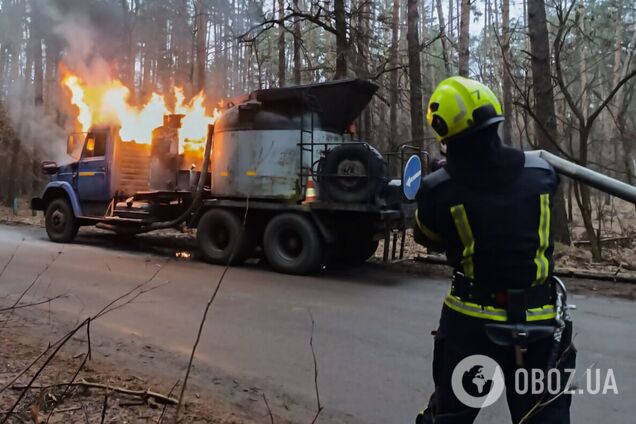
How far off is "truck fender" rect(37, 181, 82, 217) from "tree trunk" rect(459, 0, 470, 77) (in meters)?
11.4

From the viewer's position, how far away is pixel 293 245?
355 inches

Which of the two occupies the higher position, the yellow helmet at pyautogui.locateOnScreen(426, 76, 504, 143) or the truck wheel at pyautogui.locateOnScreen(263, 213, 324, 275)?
the yellow helmet at pyautogui.locateOnScreen(426, 76, 504, 143)

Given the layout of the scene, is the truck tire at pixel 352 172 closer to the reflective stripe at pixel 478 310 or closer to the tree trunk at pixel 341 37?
the tree trunk at pixel 341 37

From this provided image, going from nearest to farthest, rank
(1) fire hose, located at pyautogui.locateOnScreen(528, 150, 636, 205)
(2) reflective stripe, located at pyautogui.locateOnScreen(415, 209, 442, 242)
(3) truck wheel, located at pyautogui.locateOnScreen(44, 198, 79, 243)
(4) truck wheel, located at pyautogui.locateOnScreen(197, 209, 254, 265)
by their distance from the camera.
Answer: (1) fire hose, located at pyautogui.locateOnScreen(528, 150, 636, 205) → (2) reflective stripe, located at pyautogui.locateOnScreen(415, 209, 442, 242) → (4) truck wheel, located at pyautogui.locateOnScreen(197, 209, 254, 265) → (3) truck wheel, located at pyautogui.locateOnScreen(44, 198, 79, 243)

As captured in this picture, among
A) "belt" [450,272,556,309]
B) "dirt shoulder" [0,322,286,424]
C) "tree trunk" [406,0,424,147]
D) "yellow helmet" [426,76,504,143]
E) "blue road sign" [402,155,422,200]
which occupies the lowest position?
"dirt shoulder" [0,322,286,424]

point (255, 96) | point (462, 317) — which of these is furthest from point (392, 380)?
point (255, 96)

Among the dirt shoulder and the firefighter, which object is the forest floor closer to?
the dirt shoulder

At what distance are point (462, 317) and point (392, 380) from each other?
215 cm

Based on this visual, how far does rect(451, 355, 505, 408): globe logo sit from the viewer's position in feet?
7.14

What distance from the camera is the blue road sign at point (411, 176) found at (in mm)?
7930

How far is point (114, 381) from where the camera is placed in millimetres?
3799

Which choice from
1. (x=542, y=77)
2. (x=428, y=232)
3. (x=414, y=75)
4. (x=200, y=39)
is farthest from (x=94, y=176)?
(x=200, y=39)

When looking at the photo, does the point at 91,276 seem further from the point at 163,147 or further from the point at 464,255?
the point at 464,255

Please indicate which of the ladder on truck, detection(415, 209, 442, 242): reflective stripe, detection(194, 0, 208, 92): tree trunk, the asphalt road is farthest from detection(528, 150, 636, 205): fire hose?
detection(194, 0, 208, 92): tree trunk
